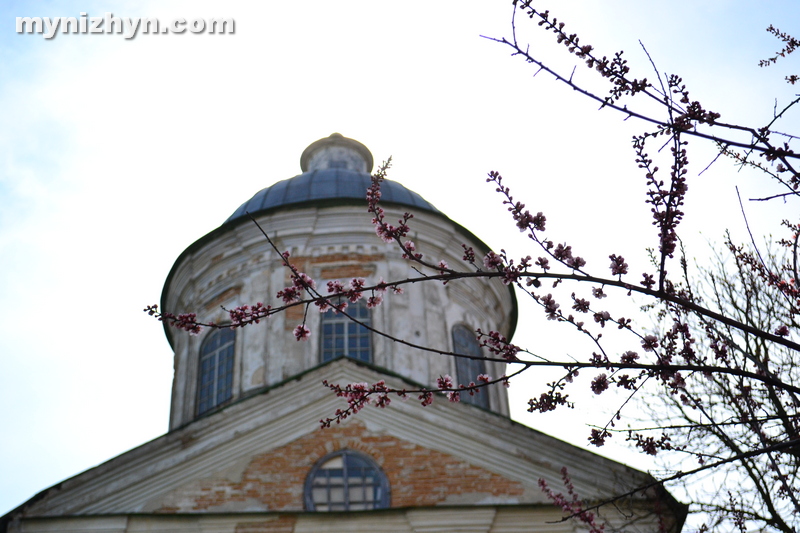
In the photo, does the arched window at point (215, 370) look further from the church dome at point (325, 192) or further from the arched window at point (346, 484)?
the arched window at point (346, 484)

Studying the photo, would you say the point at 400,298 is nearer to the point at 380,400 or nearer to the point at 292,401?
the point at 292,401

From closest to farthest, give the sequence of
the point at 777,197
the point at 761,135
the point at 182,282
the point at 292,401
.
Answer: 1. the point at 761,135
2. the point at 777,197
3. the point at 292,401
4. the point at 182,282

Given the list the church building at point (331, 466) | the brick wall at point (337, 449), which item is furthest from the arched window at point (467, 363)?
the brick wall at point (337, 449)

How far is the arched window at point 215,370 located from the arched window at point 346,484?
3518 mm

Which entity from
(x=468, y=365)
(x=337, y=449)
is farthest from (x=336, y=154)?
(x=337, y=449)

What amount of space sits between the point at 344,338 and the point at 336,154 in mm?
6475

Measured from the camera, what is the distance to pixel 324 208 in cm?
1661

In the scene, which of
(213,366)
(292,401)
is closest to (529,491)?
(292,401)

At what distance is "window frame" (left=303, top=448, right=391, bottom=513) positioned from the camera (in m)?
11.4

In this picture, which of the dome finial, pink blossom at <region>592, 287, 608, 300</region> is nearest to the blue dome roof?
the dome finial

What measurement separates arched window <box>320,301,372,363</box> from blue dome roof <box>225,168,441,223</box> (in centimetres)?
255

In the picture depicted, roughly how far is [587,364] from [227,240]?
12226mm

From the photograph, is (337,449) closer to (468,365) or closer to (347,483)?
(347,483)

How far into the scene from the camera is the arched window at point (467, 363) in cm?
1538
